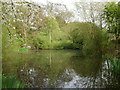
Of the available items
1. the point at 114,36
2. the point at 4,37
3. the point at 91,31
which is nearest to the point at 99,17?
the point at 91,31

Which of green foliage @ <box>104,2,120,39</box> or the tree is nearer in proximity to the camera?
green foliage @ <box>104,2,120,39</box>

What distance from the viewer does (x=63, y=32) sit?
13102 mm

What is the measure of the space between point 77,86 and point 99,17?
5356 millimetres

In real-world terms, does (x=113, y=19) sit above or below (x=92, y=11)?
below

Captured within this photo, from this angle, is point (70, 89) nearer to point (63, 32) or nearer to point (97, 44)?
point (97, 44)

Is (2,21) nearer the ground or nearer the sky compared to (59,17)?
nearer the ground

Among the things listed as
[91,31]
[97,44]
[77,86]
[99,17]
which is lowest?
[77,86]

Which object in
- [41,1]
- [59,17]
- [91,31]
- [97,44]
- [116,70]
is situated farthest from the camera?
[59,17]

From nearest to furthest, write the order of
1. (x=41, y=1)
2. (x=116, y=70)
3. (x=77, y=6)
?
1. (x=116, y=70)
2. (x=41, y=1)
3. (x=77, y=6)

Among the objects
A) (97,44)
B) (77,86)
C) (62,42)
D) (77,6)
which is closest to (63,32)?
(62,42)

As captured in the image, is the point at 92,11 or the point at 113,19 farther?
the point at 92,11

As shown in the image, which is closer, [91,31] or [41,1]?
[41,1]

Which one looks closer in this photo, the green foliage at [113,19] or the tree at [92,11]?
the green foliage at [113,19]

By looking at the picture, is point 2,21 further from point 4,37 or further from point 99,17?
point 99,17
